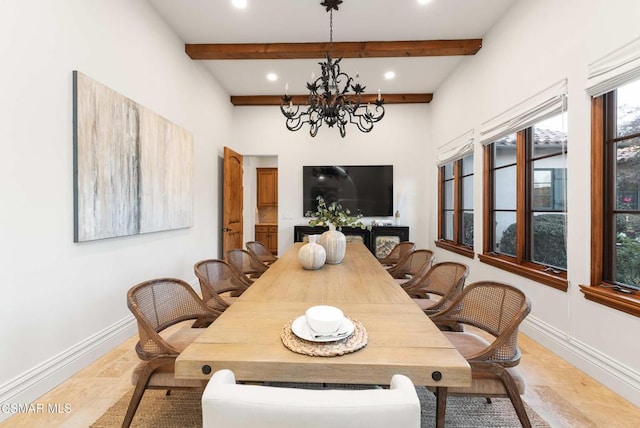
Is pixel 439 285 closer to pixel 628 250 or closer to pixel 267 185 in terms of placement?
pixel 628 250

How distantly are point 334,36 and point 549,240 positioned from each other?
3210mm

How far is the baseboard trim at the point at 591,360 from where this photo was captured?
6.28 feet

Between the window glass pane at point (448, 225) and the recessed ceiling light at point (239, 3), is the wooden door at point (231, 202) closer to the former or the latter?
the recessed ceiling light at point (239, 3)

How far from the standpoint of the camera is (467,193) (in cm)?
452

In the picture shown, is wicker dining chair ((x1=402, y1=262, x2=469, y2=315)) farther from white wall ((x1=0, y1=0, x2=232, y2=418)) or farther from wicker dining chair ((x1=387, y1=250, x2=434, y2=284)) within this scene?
white wall ((x1=0, y1=0, x2=232, y2=418))

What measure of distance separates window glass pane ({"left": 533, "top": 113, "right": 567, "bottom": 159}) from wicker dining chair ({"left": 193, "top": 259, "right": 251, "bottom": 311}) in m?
2.88

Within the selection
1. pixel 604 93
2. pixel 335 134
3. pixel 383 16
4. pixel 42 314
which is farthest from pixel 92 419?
pixel 335 134

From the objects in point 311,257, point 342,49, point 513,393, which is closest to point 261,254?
point 311,257

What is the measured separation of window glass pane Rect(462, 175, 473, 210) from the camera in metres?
4.39

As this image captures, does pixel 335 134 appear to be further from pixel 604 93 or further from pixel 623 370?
pixel 623 370

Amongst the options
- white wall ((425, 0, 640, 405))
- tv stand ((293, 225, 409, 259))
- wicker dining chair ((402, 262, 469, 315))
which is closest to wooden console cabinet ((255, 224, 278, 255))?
tv stand ((293, 225, 409, 259))

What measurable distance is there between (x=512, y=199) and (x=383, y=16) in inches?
95.6

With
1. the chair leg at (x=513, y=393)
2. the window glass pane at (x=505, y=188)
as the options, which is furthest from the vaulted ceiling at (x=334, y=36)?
the chair leg at (x=513, y=393)

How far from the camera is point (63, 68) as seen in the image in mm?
2113
